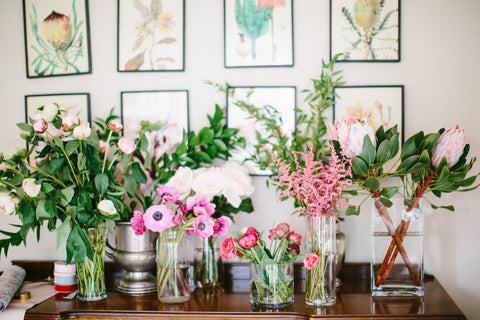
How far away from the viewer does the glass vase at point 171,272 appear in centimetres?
149

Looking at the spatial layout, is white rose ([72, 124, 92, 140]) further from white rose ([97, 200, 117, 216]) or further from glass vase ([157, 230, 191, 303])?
glass vase ([157, 230, 191, 303])

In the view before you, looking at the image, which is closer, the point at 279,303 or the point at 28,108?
the point at 279,303

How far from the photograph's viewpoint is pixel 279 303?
143 centimetres

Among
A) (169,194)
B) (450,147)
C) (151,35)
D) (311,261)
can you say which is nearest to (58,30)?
(151,35)

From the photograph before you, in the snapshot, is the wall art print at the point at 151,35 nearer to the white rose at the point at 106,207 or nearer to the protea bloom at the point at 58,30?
the protea bloom at the point at 58,30

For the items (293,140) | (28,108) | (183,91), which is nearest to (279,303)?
(293,140)

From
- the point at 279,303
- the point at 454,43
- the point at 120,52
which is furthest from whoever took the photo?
the point at 120,52

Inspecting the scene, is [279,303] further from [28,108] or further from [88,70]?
[28,108]

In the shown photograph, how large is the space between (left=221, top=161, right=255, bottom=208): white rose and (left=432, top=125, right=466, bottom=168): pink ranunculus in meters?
0.69

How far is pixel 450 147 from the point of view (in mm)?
1428

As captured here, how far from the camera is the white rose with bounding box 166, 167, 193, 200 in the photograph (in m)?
1.66

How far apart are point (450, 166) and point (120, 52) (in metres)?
1.44

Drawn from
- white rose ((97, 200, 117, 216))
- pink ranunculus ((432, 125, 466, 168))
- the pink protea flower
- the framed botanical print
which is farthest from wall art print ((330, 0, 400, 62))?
white rose ((97, 200, 117, 216))

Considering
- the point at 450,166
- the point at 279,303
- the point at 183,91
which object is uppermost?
the point at 183,91
